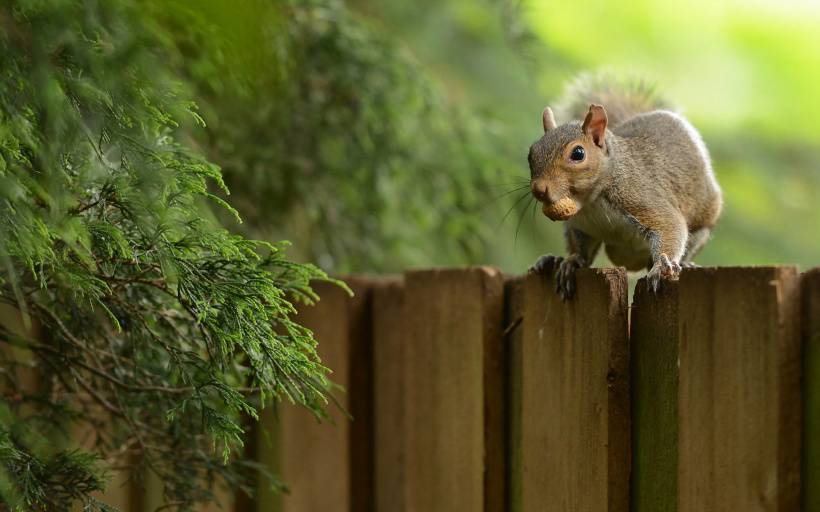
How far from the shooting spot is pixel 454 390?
1.64m

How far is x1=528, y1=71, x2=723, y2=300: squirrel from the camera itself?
135cm

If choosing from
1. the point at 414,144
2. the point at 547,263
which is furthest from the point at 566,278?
the point at 414,144

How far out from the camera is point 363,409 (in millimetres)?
1977

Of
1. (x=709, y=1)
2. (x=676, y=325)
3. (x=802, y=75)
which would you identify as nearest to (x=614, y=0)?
(x=709, y=1)

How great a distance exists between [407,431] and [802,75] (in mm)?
2882

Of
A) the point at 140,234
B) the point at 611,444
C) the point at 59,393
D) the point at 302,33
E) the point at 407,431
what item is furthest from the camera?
the point at 302,33

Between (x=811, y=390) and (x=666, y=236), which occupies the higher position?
(x=666, y=236)

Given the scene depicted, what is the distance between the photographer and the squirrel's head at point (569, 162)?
1.33 m

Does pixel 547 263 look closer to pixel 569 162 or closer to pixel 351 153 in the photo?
pixel 569 162

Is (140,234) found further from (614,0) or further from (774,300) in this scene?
(614,0)

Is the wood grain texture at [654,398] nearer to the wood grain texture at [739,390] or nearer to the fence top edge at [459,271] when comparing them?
the wood grain texture at [739,390]

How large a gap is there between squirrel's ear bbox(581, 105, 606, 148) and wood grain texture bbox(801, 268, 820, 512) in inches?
17.2

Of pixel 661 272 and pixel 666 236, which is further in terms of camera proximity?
pixel 666 236

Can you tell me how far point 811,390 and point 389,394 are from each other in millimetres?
1012
